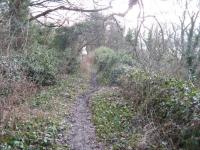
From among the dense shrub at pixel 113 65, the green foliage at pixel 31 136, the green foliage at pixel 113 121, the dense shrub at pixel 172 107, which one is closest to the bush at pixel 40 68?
the green foliage at pixel 113 121

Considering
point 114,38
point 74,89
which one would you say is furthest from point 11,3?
point 114,38

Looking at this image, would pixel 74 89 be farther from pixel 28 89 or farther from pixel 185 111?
pixel 185 111

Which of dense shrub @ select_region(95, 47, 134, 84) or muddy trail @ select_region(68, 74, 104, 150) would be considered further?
dense shrub @ select_region(95, 47, 134, 84)

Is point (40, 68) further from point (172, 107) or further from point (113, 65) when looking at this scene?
point (172, 107)

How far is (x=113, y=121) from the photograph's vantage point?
10.1m

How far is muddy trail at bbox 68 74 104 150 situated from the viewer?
791 cm

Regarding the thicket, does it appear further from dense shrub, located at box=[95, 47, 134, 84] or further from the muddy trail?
dense shrub, located at box=[95, 47, 134, 84]

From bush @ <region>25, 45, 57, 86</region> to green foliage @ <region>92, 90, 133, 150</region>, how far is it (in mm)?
3693

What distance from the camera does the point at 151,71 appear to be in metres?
13.0

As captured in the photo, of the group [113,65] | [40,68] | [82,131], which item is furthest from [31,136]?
[113,65]

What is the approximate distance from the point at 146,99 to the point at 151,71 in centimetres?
294

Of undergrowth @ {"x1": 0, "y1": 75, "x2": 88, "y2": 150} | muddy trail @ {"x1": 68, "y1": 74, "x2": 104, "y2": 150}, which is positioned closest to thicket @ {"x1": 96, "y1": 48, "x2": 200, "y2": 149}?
muddy trail @ {"x1": 68, "y1": 74, "x2": 104, "y2": 150}

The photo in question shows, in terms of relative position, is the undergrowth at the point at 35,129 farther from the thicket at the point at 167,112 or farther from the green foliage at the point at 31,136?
the thicket at the point at 167,112

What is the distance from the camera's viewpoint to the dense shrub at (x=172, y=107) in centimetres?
642
